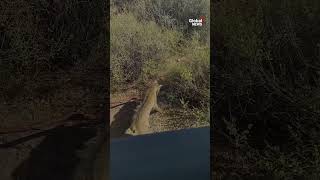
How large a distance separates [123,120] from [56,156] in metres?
0.61

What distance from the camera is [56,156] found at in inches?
127

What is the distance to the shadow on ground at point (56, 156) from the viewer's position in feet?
10.3

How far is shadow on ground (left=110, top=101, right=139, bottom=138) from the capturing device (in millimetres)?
3561

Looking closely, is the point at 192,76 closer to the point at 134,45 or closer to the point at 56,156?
the point at 134,45

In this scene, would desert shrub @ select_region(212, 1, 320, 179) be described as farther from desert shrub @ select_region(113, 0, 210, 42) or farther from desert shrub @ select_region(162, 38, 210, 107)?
desert shrub @ select_region(113, 0, 210, 42)

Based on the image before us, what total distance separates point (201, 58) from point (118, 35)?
34.7 inches

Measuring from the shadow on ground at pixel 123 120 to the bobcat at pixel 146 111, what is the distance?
0.05m

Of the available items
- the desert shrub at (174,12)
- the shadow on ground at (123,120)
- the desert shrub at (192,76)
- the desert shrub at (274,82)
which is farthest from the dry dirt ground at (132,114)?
the desert shrub at (174,12)

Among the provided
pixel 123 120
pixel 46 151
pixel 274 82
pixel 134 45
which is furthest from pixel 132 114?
pixel 274 82

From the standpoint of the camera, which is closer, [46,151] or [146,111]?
[46,151]

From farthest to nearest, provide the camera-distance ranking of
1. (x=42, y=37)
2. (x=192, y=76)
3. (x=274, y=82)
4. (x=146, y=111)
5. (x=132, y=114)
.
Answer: (x=274, y=82)
(x=192, y=76)
(x=146, y=111)
(x=132, y=114)
(x=42, y=37)

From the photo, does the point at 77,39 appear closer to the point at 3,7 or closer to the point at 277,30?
the point at 3,7

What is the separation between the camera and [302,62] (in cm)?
443

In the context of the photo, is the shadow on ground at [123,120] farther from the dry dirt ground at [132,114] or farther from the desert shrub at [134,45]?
the desert shrub at [134,45]
